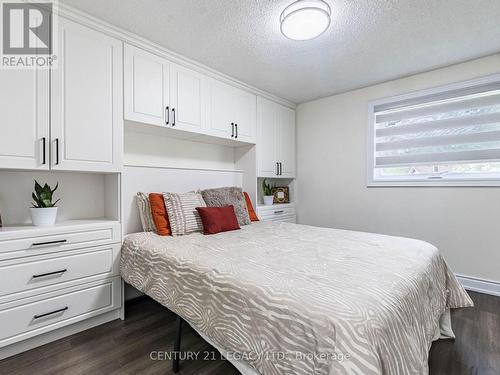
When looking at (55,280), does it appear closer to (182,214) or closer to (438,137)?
(182,214)

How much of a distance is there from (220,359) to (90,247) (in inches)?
50.9

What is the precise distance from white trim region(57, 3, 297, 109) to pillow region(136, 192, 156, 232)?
4.57ft

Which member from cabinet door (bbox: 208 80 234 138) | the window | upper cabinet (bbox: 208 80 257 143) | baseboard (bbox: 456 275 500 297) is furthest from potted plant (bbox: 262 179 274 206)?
baseboard (bbox: 456 275 500 297)

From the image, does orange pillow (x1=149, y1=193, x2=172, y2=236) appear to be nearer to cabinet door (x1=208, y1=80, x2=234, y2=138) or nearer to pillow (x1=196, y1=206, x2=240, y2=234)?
pillow (x1=196, y1=206, x2=240, y2=234)

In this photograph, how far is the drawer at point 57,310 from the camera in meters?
1.62

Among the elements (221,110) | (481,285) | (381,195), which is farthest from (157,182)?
(481,285)

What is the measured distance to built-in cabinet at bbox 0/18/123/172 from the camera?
1670mm

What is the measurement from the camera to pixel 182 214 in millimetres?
2279

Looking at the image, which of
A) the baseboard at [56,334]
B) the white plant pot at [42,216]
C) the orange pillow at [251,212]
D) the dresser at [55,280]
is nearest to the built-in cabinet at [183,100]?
the orange pillow at [251,212]

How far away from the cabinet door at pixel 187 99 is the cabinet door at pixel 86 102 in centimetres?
51

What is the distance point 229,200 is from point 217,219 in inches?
16.3

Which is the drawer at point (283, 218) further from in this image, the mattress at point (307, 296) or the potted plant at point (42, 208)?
the potted plant at point (42, 208)

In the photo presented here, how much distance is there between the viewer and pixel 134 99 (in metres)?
2.21

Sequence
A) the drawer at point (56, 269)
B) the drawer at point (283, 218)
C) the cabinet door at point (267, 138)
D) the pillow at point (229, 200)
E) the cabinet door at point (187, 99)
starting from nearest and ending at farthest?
the drawer at point (56, 269), the cabinet door at point (187, 99), the pillow at point (229, 200), the cabinet door at point (267, 138), the drawer at point (283, 218)
